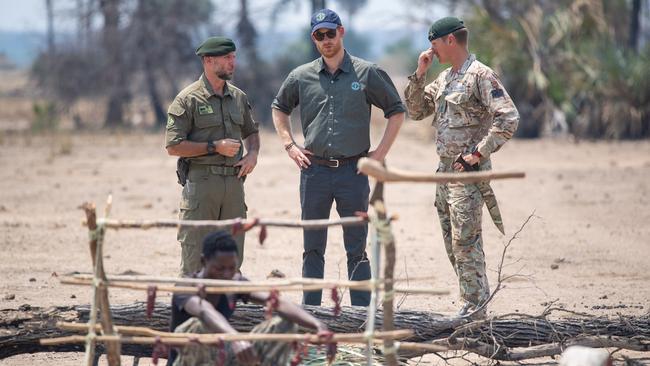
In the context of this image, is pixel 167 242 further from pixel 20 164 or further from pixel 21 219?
pixel 20 164

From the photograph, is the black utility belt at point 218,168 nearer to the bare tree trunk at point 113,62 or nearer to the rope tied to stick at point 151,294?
the rope tied to stick at point 151,294

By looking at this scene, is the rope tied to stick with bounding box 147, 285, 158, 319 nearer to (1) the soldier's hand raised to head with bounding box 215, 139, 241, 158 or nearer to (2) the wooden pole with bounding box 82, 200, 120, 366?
(2) the wooden pole with bounding box 82, 200, 120, 366

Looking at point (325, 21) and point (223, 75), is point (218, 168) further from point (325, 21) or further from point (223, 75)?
point (325, 21)

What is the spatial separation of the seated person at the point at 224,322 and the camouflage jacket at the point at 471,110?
6.52 ft

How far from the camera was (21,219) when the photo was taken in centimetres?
1226

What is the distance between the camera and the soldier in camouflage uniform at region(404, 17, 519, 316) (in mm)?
6352

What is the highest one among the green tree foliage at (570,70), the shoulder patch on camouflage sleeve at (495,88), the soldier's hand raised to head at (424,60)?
the green tree foliage at (570,70)

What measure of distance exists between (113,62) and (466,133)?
77.7 ft

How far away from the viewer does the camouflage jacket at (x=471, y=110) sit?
20.8 feet

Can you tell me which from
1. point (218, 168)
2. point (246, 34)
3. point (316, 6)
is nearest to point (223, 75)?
point (218, 168)

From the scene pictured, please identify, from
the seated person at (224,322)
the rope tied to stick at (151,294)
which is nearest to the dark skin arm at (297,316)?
the seated person at (224,322)

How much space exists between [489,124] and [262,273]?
3045 mm

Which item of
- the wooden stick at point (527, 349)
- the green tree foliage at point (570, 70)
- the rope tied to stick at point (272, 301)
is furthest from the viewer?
the green tree foliage at point (570, 70)

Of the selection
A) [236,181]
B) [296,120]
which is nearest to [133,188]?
[236,181]
